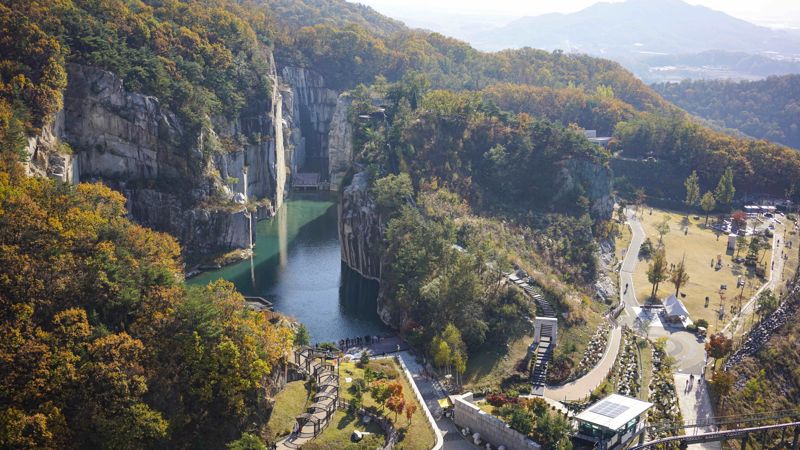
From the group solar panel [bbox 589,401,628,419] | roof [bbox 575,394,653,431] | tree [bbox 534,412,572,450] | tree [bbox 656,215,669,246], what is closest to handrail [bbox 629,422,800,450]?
roof [bbox 575,394,653,431]

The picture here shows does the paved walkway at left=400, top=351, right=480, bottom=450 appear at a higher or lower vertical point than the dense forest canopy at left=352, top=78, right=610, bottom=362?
lower

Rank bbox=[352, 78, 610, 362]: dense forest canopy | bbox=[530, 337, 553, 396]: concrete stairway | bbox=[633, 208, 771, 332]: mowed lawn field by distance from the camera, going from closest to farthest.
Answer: bbox=[530, 337, 553, 396]: concrete stairway, bbox=[352, 78, 610, 362]: dense forest canopy, bbox=[633, 208, 771, 332]: mowed lawn field

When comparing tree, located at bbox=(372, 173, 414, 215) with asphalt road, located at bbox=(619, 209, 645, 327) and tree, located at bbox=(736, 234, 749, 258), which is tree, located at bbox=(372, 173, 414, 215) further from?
tree, located at bbox=(736, 234, 749, 258)

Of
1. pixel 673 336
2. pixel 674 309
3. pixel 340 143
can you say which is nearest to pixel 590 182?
pixel 674 309

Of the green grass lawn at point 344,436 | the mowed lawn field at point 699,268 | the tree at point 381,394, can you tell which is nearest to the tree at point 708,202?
the mowed lawn field at point 699,268

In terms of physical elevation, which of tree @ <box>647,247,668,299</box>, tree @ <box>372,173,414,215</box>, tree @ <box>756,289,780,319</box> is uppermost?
tree @ <box>372,173,414,215</box>

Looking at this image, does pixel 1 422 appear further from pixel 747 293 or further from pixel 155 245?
pixel 747 293
